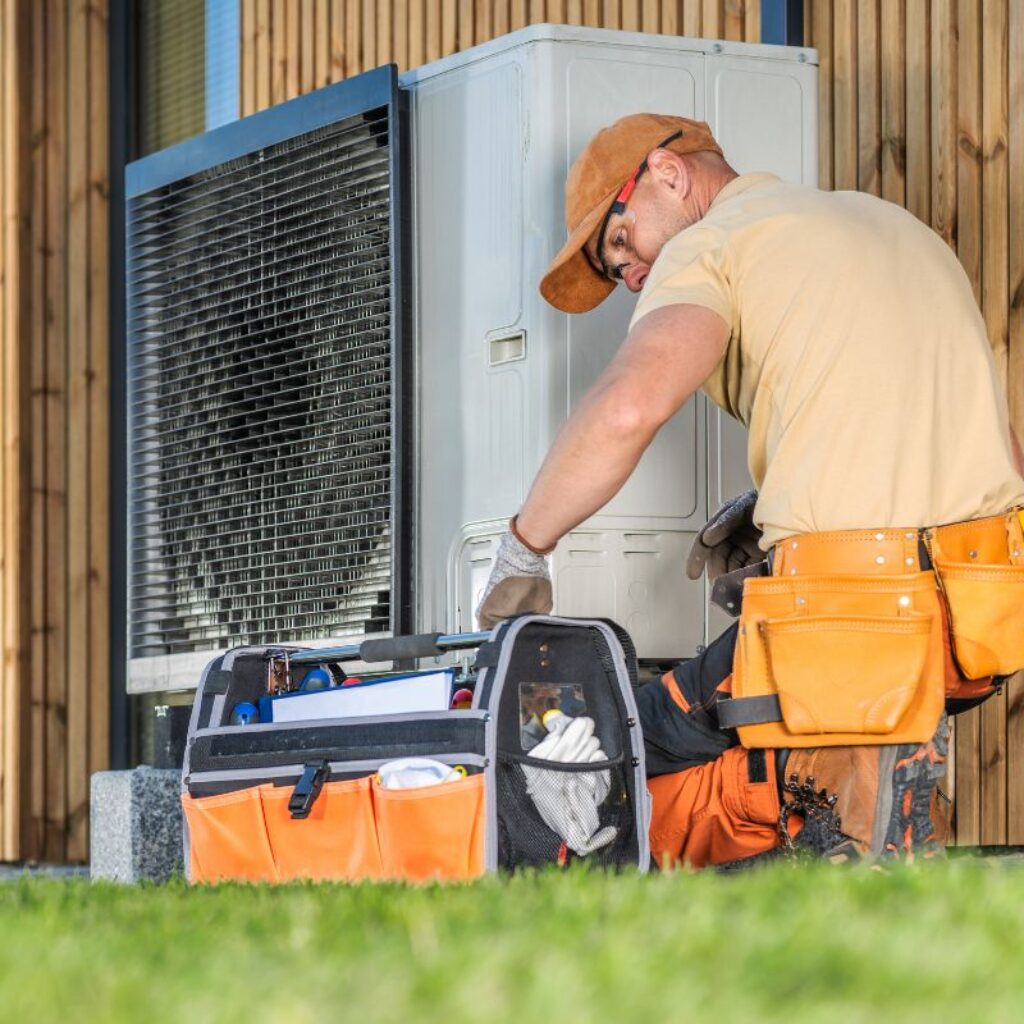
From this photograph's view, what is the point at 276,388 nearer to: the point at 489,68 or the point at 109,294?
the point at 489,68

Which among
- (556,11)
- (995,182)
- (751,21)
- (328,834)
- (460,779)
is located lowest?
(328,834)

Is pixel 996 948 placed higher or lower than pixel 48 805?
higher

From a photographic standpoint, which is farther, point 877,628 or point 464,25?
point 464,25

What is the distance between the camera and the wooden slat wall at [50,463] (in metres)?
6.43

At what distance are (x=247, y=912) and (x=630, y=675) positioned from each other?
120 cm

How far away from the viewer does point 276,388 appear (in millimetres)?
4438

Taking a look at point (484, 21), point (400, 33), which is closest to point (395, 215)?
point (484, 21)

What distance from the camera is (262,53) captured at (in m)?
6.24

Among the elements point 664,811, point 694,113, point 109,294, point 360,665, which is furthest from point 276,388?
point 109,294

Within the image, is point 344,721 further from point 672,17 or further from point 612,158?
point 672,17

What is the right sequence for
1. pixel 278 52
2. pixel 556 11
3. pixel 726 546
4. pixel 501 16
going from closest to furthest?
pixel 726 546 < pixel 556 11 < pixel 501 16 < pixel 278 52

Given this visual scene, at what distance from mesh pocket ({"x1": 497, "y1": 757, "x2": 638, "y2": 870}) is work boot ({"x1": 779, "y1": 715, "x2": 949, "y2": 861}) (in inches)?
11.3

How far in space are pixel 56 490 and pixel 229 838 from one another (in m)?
3.67

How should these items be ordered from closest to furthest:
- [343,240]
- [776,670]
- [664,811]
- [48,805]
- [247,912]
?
1. [247,912]
2. [776,670]
3. [664,811]
4. [343,240]
5. [48,805]
